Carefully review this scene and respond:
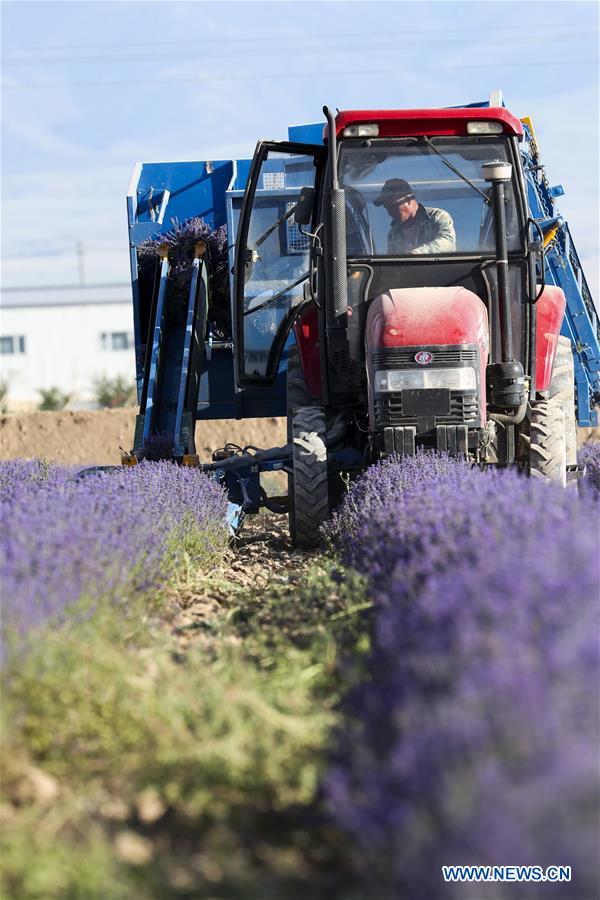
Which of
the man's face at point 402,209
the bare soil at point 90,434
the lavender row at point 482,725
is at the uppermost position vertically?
the man's face at point 402,209

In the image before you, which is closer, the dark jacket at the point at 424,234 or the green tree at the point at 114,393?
the dark jacket at the point at 424,234

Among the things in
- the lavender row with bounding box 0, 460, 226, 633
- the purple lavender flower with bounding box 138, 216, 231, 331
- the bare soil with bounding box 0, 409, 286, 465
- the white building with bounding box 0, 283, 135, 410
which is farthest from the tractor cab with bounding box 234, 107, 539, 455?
the white building with bounding box 0, 283, 135, 410

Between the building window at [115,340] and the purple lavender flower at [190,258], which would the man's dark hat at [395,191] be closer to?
the purple lavender flower at [190,258]

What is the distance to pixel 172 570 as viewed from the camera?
566 cm

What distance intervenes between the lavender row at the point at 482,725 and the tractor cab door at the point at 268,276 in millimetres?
5345

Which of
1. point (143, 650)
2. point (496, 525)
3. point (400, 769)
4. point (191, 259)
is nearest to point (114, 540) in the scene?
point (143, 650)

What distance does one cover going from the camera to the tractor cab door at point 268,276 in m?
8.85

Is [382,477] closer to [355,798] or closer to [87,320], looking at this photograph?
[355,798]

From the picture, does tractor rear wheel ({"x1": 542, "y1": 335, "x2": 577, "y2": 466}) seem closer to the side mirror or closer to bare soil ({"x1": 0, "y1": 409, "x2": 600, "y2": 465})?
the side mirror

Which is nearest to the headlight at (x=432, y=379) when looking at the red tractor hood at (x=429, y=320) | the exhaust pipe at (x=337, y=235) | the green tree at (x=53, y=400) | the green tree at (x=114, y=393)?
the red tractor hood at (x=429, y=320)

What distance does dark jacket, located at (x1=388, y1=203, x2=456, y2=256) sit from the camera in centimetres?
754

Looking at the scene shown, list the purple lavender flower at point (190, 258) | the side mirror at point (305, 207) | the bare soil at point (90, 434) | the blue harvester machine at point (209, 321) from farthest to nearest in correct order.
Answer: the bare soil at point (90, 434) → the purple lavender flower at point (190, 258) → the blue harvester machine at point (209, 321) → the side mirror at point (305, 207)

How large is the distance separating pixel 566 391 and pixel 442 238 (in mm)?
1633

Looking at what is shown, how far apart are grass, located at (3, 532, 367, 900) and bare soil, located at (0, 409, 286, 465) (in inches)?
665
